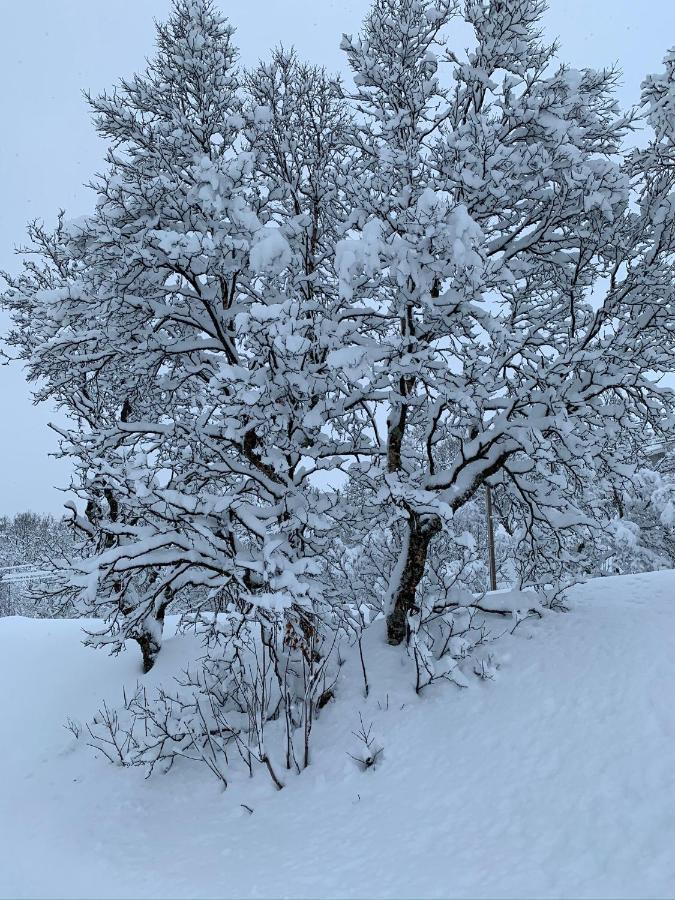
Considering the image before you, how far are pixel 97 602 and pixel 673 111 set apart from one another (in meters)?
7.79

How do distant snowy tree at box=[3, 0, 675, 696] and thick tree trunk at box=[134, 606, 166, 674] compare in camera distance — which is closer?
distant snowy tree at box=[3, 0, 675, 696]

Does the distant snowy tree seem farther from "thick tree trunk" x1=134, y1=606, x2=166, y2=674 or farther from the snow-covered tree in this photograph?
"thick tree trunk" x1=134, y1=606, x2=166, y2=674

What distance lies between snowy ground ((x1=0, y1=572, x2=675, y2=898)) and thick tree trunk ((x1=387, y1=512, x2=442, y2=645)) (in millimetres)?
359

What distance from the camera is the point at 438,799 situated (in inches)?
199

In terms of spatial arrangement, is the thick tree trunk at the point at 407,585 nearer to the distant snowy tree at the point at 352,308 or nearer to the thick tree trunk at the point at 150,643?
the distant snowy tree at the point at 352,308

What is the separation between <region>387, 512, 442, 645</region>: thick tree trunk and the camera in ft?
24.7

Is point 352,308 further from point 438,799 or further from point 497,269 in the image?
point 438,799

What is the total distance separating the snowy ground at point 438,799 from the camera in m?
4.04

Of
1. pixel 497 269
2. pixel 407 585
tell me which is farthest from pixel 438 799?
pixel 497 269

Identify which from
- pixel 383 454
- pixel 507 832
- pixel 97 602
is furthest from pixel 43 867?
pixel 383 454

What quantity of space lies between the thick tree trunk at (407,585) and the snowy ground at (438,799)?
0.36 metres

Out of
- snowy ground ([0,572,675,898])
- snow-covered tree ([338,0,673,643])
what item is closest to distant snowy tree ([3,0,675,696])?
snow-covered tree ([338,0,673,643])

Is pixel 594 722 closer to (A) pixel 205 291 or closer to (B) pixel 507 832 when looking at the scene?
(B) pixel 507 832

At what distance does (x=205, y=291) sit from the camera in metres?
7.04
